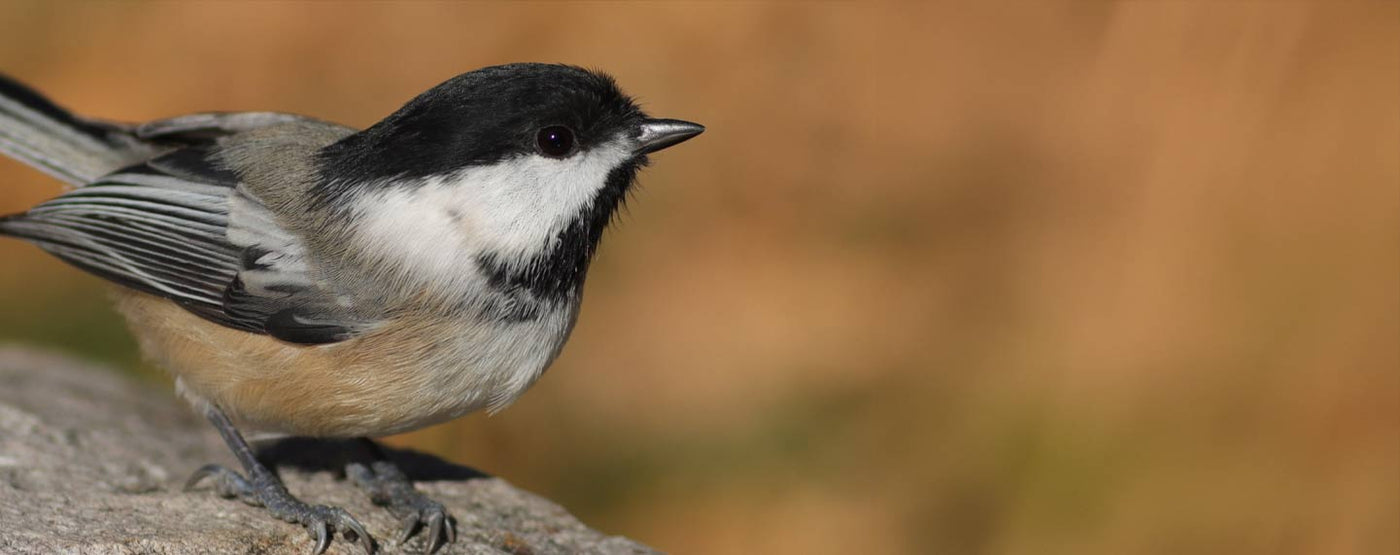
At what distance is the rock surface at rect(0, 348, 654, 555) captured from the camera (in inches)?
105

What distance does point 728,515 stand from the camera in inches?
170

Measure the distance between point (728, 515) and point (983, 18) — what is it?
7.03ft

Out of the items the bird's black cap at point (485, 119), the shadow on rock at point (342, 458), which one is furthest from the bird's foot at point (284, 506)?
Answer: the bird's black cap at point (485, 119)

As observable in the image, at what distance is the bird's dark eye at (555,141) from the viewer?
2.70m

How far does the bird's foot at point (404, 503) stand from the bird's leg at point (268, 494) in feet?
0.40

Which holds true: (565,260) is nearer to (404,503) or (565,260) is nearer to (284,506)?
(404,503)

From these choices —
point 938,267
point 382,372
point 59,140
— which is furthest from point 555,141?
point 938,267

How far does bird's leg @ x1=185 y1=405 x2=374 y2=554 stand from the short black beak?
1.04m

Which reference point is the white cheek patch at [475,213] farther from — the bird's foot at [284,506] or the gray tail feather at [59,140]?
the gray tail feather at [59,140]

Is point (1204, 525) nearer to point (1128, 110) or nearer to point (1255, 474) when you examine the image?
point (1255, 474)

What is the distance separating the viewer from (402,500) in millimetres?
3057

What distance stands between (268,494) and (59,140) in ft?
4.17

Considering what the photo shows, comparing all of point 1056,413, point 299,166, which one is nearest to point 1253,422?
point 1056,413

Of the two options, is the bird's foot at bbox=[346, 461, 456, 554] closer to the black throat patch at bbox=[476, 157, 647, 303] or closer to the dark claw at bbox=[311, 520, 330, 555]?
the dark claw at bbox=[311, 520, 330, 555]
